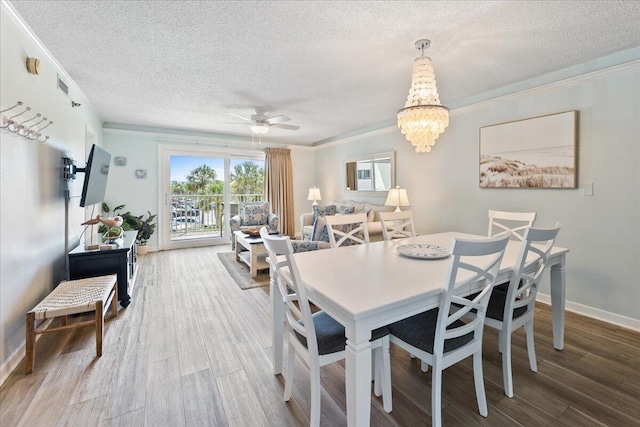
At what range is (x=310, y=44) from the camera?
2301mm

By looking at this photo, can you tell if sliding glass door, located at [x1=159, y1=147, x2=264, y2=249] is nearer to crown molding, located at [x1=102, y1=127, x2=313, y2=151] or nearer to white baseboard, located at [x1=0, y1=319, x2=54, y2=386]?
crown molding, located at [x1=102, y1=127, x2=313, y2=151]

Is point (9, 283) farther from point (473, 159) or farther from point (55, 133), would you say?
point (473, 159)

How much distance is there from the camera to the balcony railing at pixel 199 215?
5925 mm

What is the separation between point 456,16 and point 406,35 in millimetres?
356

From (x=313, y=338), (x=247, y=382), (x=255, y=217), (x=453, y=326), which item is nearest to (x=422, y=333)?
(x=453, y=326)

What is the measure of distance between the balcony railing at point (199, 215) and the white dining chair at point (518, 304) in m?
5.42

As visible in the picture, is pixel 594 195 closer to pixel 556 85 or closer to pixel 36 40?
pixel 556 85

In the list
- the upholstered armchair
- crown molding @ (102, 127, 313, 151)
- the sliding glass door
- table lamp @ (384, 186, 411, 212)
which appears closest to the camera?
table lamp @ (384, 186, 411, 212)

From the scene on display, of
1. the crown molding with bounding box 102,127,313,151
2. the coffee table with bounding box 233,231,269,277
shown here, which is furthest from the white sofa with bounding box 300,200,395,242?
the crown molding with bounding box 102,127,313,151

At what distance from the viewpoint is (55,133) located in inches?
105

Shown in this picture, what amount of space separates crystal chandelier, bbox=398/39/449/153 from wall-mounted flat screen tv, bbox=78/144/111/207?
300 centimetres

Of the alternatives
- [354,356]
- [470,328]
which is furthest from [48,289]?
[470,328]

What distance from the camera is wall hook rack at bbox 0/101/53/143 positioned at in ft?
5.91

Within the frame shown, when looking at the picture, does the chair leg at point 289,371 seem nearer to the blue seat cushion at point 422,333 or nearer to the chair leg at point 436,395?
the blue seat cushion at point 422,333
